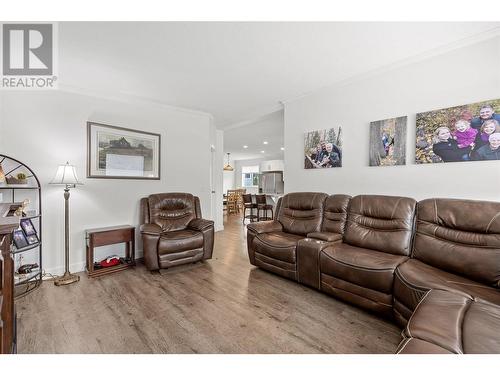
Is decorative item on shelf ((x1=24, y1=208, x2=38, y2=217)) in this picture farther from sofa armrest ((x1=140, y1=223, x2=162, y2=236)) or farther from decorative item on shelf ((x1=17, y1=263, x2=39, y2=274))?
sofa armrest ((x1=140, y1=223, x2=162, y2=236))

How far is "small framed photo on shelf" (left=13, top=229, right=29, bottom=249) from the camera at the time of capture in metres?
2.40

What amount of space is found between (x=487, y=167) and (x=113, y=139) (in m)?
4.36

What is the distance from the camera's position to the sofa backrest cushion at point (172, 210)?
3.39 metres

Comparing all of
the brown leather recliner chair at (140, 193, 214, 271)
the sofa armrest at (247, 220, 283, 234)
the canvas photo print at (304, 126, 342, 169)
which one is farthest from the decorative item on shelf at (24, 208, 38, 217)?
the canvas photo print at (304, 126, 342, 169)

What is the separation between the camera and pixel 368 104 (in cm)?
285

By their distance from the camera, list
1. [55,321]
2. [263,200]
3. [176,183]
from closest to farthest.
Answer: [55,321]
[176,183]
[263,200]

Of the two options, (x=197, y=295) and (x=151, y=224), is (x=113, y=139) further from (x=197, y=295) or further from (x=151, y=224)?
(x=197, y=295)

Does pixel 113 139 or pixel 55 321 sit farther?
pixel 113 139

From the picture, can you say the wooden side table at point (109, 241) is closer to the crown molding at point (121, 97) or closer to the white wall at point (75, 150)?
the white wall at point (75, 150)

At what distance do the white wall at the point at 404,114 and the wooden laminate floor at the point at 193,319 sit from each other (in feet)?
4.75

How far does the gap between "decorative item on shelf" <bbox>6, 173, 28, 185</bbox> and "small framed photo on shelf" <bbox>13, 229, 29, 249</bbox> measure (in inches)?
19.8

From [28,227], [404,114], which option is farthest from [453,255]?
[28,227]
